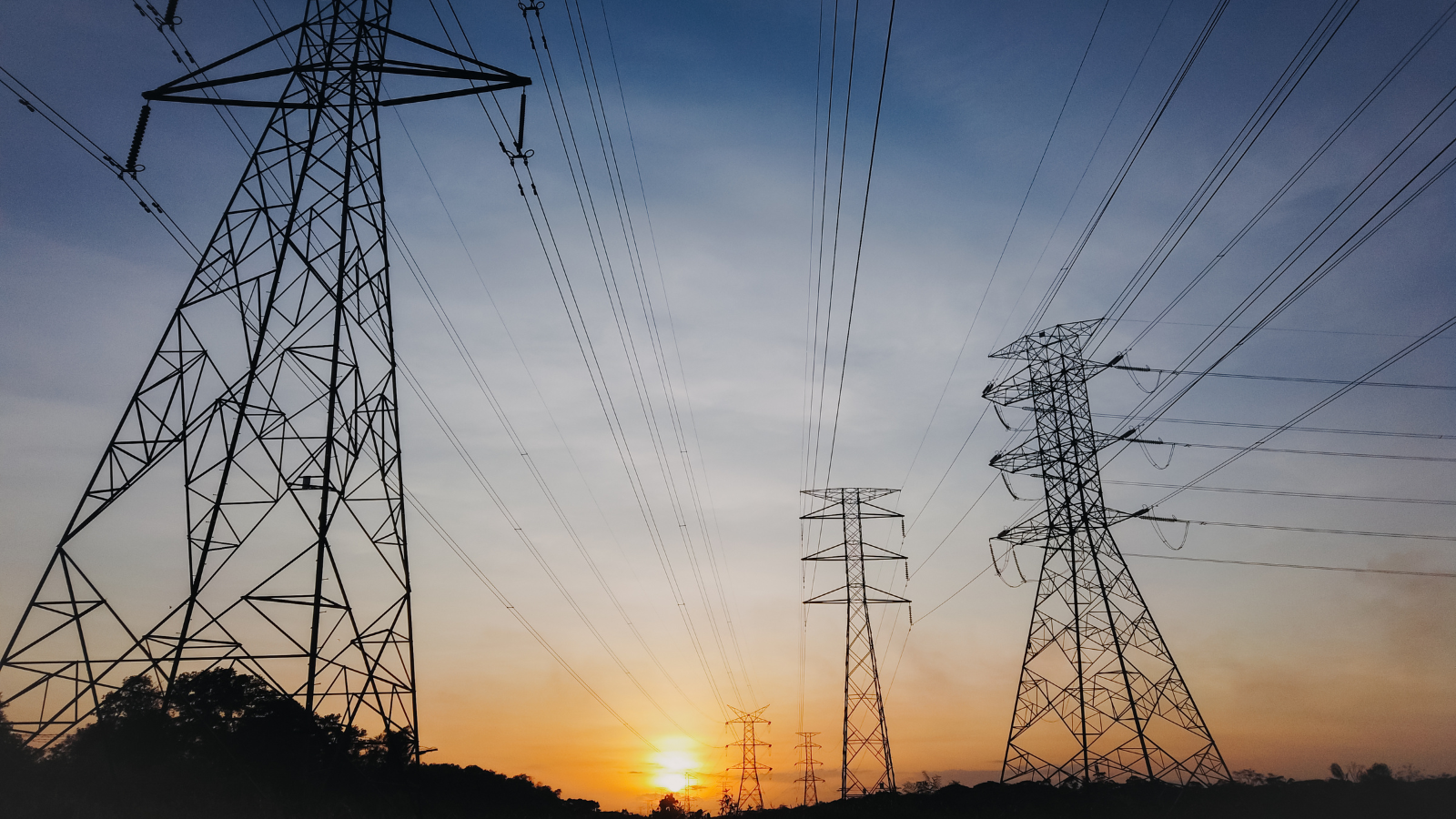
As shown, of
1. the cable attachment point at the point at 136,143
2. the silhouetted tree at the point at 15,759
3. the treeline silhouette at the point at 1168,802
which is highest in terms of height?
the cable attachment point at the point at 136,143

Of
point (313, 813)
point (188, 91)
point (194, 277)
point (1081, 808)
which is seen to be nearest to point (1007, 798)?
point (1081, 808)

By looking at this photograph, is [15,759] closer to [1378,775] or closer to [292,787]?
[292,787]

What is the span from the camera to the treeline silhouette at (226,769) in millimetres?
15625

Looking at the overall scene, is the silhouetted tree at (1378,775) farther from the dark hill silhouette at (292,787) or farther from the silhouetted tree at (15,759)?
the silhouetted tree at (15,759)

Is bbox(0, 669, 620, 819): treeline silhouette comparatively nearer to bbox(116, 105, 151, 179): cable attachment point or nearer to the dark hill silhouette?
the dark hill silhouette

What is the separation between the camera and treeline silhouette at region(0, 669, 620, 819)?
1562 centimetres

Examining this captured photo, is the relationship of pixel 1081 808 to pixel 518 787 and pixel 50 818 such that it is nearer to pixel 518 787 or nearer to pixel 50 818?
pixel 50 818

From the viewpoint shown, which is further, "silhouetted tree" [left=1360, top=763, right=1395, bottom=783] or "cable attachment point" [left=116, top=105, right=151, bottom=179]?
"silhouetted tree" [left=1360, top=763, right=1395, bottom=783]

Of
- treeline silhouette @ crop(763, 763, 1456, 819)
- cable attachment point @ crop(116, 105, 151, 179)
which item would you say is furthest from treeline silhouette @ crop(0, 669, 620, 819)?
treeline silhouette @ crop(763, 763, 1456, 819)

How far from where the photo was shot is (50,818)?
561 inches

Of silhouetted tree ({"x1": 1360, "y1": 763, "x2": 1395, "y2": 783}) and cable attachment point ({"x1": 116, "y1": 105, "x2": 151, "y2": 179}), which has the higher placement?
cable attachment point ({"x1": 116, "y1": 105, "x2": 151, "y2": 179})

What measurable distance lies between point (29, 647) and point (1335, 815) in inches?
1619

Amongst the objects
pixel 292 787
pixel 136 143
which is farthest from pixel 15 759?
pixel 136 143

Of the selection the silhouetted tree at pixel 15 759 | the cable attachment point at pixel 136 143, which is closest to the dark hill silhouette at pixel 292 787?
the silhouetted tree at pixel 15 759
